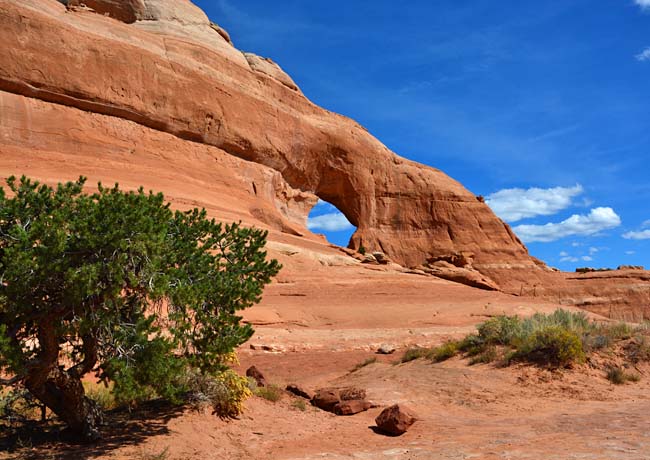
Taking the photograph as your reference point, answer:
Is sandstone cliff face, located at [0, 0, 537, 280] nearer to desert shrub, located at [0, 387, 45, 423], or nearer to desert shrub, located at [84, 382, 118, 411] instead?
desert shrub, located at [84, 382, 118, 411]

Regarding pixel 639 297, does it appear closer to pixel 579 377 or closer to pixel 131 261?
pixel 579 377

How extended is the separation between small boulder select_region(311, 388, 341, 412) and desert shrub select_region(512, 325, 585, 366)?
4.85m

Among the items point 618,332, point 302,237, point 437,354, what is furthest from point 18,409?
point 302,237

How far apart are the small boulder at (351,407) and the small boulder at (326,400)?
6.9 inches

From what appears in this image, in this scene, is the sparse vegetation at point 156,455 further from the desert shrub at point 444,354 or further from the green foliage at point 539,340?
the desert shrub at point 444,354

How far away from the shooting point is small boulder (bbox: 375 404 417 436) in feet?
29.3

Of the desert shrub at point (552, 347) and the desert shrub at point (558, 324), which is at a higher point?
the desert shrub at point (558, 324)

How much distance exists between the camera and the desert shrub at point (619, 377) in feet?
39.6

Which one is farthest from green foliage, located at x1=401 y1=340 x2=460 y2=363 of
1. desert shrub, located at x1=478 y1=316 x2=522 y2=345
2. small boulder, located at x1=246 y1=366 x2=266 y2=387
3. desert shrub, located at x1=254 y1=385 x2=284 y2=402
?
desert shrub, located at x1=254 y1=385 x2=284 y2=402

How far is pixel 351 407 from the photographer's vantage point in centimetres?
1044

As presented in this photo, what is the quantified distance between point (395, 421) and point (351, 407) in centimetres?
160

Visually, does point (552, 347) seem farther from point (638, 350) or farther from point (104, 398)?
point (104, 398)

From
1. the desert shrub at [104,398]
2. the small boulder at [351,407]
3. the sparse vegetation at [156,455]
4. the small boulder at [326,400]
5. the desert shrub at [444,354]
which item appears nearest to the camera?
the sparse vegetation at [156,455]

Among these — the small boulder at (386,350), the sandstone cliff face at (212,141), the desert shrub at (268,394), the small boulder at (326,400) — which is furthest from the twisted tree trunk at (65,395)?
the sandstone cliff face at (212,141)
